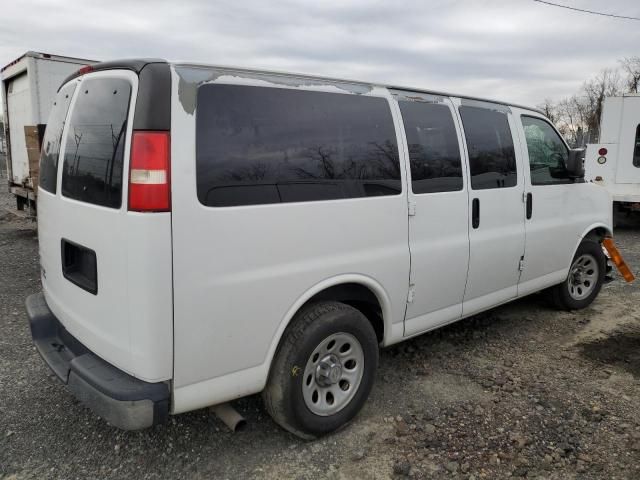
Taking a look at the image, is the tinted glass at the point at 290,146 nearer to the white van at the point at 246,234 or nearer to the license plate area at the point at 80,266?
the white van at the point at 246,234

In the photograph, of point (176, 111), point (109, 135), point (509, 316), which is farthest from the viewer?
point (509, 316)

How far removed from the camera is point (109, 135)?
2.57m

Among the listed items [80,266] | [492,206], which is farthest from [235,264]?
[492,206]

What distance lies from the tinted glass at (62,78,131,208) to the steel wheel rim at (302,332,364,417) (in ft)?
4.54

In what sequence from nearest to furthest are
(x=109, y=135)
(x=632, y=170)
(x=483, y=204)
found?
(x=109, y=135), (x=483, y=204), (x=632, y=170)

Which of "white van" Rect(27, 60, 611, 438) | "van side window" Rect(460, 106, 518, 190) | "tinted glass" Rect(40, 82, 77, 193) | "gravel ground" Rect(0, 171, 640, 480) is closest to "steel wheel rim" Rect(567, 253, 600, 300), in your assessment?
"gravel ground" Rect(0, 171, 640, 480)

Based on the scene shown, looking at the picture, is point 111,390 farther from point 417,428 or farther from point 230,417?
point 417,428

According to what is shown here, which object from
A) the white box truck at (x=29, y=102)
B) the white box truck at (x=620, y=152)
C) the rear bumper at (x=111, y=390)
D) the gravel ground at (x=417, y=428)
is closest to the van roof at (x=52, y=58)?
the white box truck at (x=29, y=102)

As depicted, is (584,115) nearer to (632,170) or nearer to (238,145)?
(632,170)

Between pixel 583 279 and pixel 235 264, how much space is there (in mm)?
4353

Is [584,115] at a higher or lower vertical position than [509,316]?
higher

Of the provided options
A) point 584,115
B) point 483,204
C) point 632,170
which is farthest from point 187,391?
point 584,115

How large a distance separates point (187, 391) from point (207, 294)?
0.48m

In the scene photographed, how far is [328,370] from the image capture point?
10.2 feet
